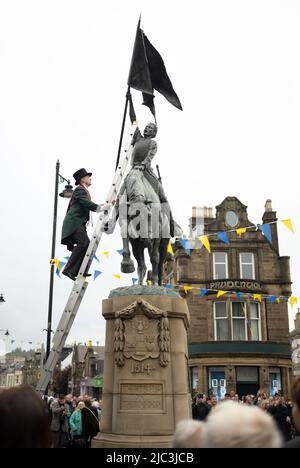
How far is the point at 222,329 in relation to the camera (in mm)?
31812

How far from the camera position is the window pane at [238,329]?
103ft

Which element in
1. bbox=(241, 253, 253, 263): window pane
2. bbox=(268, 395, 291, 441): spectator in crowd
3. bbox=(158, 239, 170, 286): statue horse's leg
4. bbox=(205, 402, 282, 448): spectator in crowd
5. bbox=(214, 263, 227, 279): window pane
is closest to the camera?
bbox=(205, 402, 282, 448): spectator in crowd

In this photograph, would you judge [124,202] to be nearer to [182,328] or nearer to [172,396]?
[182,328]

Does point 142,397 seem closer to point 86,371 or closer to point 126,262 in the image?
point 126,262

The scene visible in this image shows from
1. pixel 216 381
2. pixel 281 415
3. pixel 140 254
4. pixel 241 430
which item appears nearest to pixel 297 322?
pixel 216 381

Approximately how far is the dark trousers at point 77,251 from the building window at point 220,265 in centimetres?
2446

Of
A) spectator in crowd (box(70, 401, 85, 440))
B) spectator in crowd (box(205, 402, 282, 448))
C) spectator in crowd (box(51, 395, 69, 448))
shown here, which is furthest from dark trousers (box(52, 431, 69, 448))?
spectator in crowd (box(205, 402, 282, 448))

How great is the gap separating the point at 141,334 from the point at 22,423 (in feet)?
17.0

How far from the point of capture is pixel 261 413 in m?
2.34

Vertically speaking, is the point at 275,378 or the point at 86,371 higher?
the point at 86,371

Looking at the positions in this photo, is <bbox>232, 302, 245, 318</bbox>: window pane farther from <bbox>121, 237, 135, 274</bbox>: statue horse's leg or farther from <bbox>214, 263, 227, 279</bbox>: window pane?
<bbox>121, 237, 135, 274</bbox>: statue horse's leg

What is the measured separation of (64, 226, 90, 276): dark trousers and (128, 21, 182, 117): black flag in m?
2.96

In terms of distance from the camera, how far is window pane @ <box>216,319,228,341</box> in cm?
3159
